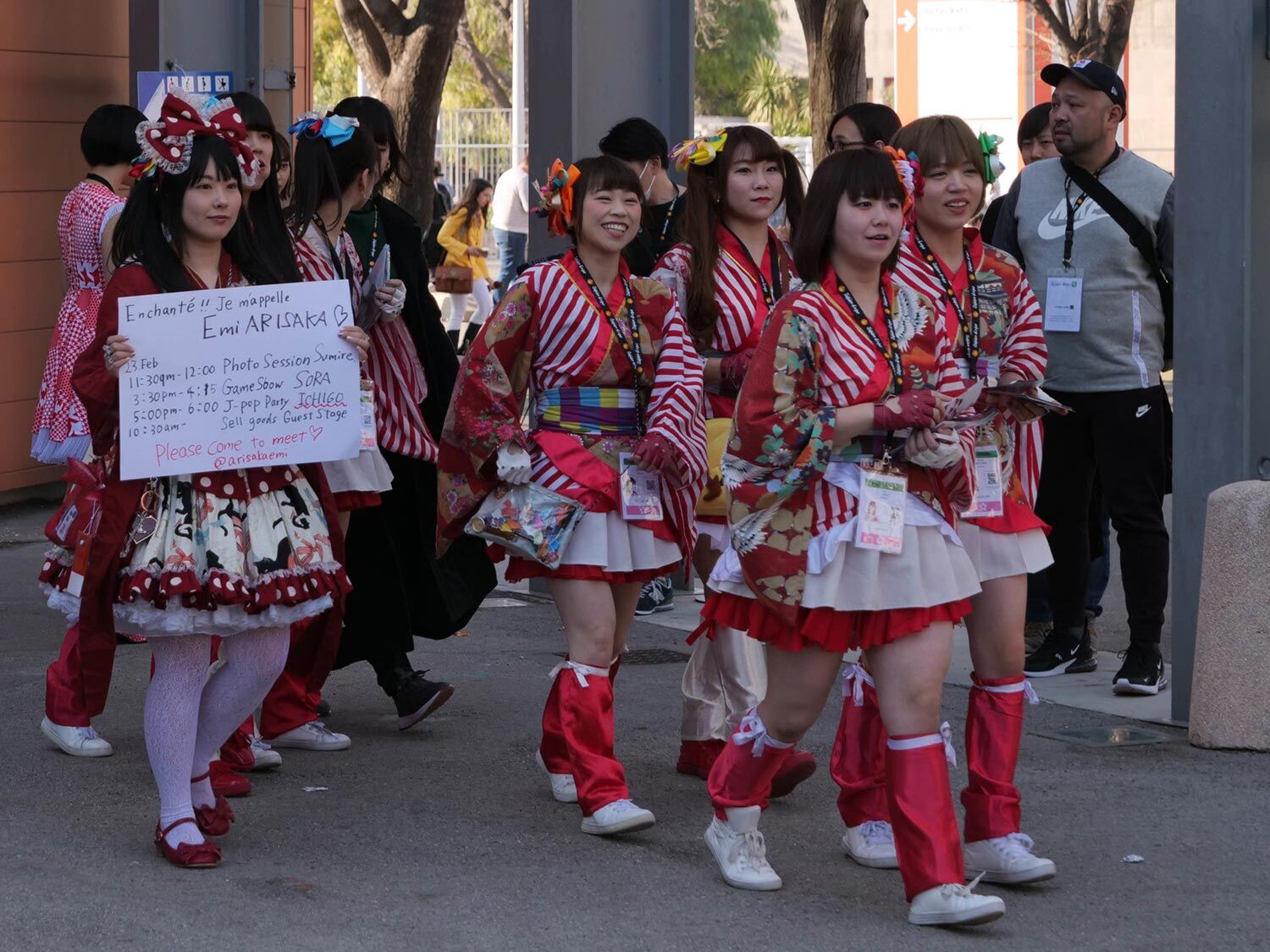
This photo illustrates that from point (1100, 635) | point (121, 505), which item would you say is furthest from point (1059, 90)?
point (121, 505)

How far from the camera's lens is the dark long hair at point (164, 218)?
4.98 metres

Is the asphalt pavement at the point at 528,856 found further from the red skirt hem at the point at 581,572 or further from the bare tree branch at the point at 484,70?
the bare tree branch at the point at 484,70

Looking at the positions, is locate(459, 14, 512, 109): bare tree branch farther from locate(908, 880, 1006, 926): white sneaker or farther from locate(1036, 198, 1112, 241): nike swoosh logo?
locate(908, 880, 1006, 926): white sneaker

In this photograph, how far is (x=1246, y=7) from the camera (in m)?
6.12

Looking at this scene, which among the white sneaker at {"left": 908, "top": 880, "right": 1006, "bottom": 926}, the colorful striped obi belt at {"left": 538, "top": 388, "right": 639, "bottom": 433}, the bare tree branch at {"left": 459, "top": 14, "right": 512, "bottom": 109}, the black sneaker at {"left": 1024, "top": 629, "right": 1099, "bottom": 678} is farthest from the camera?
the bare tree branch at {"left": 459, "top": 14, "right": 512, "bottom": 109}

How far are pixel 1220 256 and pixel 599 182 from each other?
2.10 metres

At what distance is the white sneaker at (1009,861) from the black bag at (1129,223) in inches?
106

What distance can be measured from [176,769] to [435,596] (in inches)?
69.4

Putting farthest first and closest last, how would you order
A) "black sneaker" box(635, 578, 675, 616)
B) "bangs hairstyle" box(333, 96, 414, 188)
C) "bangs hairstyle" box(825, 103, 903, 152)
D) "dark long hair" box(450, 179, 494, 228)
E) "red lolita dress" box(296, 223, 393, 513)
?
"dark long hair" box(450, 179, 494, 228) < "black sneaker" box(635, 578, 675, 616) < "bangs hairstyle" box(825, 103, 903, 152) < "bangs hairstyle" box(333, 96, 414, 188) < "red lolita dress" box(296, 223, 393, 513)

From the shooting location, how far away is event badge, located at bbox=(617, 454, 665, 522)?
5.34 meters

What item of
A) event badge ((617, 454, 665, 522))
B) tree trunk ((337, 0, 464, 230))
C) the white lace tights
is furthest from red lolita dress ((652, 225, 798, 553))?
tree trunk ((337, 0, 464, 230))

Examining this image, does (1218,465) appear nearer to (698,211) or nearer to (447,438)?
(698,211)

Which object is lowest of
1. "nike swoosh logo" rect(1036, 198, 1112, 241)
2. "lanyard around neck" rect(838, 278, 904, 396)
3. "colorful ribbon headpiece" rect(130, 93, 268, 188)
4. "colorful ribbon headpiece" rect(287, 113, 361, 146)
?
"lanyard around neck" rect(838, 278, 904, 396)

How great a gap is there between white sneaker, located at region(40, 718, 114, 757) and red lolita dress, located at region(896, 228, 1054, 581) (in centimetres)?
282
